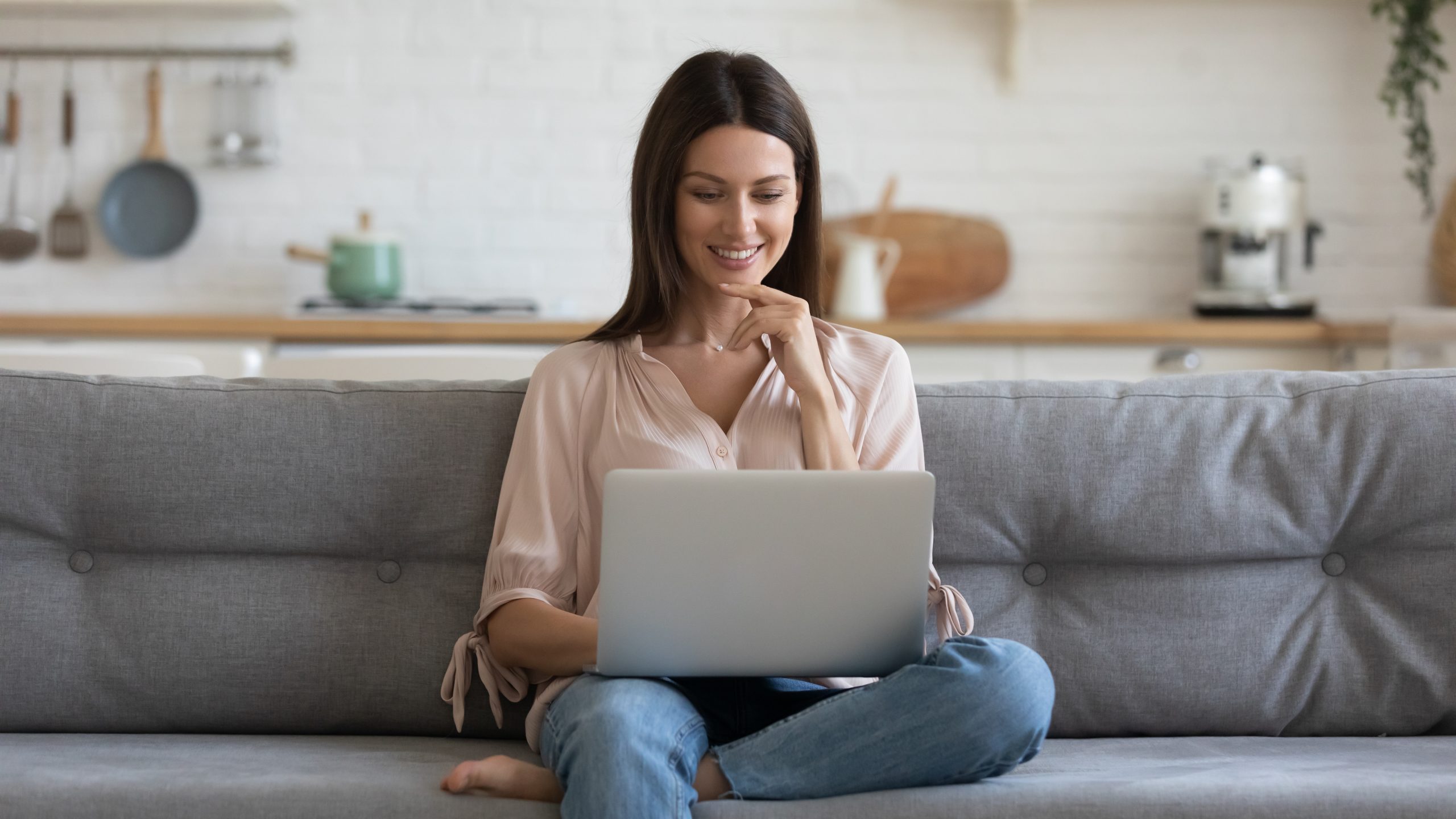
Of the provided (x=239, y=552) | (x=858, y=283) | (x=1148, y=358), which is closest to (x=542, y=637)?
(x=239, y=552)

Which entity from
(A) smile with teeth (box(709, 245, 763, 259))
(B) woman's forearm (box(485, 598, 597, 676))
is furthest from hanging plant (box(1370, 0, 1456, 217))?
(B) woman's forearm (box(485, 598, 597, 676))

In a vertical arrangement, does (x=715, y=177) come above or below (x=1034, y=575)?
above

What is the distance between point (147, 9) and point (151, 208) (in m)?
0.54

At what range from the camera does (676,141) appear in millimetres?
1715

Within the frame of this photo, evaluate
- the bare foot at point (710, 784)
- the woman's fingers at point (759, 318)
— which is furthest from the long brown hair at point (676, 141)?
the bare foot at point (710, 784)

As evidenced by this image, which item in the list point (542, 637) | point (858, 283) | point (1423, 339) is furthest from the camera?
point (858, 283)

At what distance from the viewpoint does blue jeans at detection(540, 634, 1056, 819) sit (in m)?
1.31

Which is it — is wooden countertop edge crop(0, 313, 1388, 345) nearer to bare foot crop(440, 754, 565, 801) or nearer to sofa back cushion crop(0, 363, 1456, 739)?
sofa back cushion crop(0, 363, 1456, 739)

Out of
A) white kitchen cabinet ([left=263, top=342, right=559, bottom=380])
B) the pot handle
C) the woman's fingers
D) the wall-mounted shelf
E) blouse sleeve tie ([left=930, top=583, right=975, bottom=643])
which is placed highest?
the wall-mounted shelf

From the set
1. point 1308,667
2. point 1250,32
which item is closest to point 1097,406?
point 1308,667

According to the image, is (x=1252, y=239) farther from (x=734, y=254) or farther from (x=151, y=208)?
(x=151, y=208)

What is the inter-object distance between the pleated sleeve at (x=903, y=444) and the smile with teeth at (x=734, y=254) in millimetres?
218

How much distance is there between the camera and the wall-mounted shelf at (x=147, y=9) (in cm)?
374

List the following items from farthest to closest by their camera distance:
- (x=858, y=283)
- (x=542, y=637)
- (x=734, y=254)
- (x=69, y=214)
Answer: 1. (x=69, y=214)
2. (x=858, y=283)
3. (x=734, y=254)
4. (x=542, y=637)
